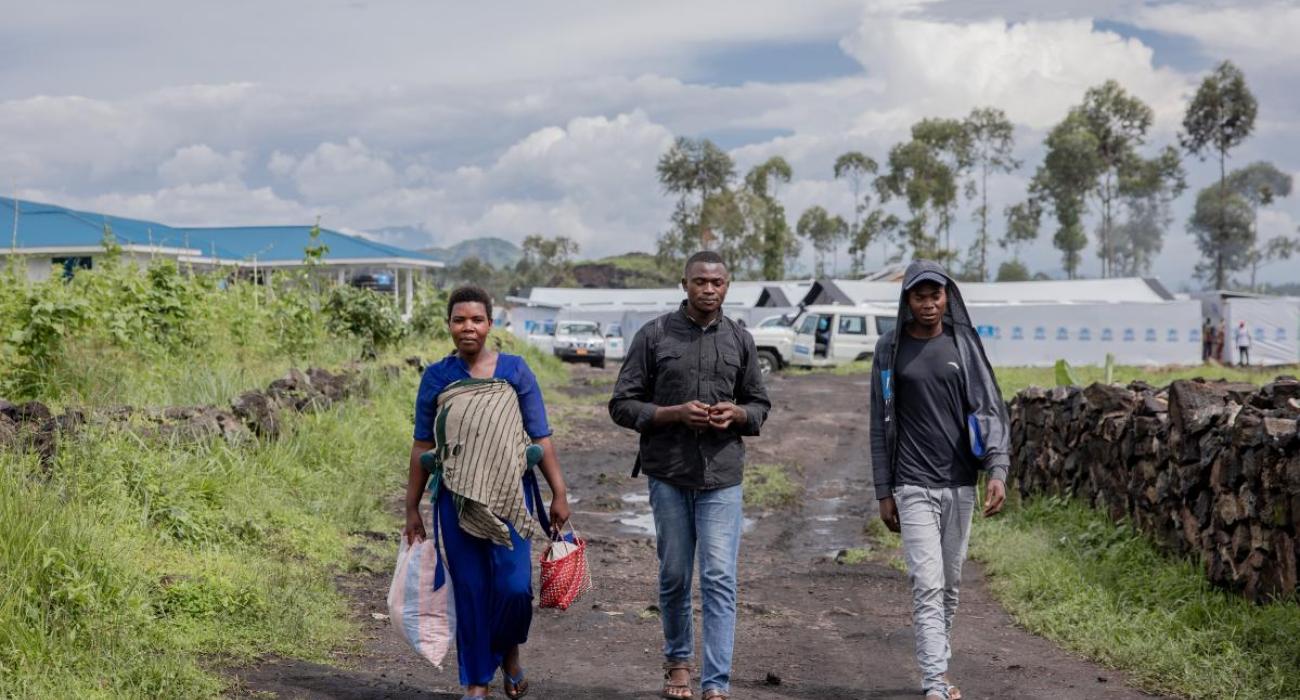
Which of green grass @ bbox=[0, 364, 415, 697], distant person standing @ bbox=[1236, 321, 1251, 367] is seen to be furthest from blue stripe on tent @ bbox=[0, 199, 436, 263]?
distant person standing @ bbox=[1236, 321, 1251, 367]

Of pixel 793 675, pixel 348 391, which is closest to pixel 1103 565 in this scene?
pixel 793 675

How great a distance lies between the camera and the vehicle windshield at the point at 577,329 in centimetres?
3816

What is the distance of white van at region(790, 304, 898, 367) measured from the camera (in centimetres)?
3350

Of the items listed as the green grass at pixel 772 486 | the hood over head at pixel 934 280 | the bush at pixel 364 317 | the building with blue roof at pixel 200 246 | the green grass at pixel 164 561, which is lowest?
the green grass at pixel 772 486

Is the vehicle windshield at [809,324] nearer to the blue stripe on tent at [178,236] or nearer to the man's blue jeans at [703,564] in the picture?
the blue stripe on tent at [178,236]

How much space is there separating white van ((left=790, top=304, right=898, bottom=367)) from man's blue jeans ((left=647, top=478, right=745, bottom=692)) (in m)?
28.2

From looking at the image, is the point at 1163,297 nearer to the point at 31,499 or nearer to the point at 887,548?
the point at 887,548

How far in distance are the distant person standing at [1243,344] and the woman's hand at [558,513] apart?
116ft

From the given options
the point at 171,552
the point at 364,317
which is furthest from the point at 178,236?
the point at 171,552

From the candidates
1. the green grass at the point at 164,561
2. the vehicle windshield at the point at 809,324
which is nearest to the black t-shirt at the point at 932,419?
the green grass at the point at 164,561

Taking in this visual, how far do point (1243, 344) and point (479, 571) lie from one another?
35881 millimetres

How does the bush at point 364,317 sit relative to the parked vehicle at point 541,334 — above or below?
above

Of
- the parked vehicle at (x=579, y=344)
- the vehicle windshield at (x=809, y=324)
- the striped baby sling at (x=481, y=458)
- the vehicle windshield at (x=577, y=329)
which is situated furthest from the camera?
the vehicle windshield at (x=577, y=329)

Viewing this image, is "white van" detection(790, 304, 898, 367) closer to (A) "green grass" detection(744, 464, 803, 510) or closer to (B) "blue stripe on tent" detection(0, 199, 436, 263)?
(B) "blue stripe on tent" detection(0, 199, 436, 263)
